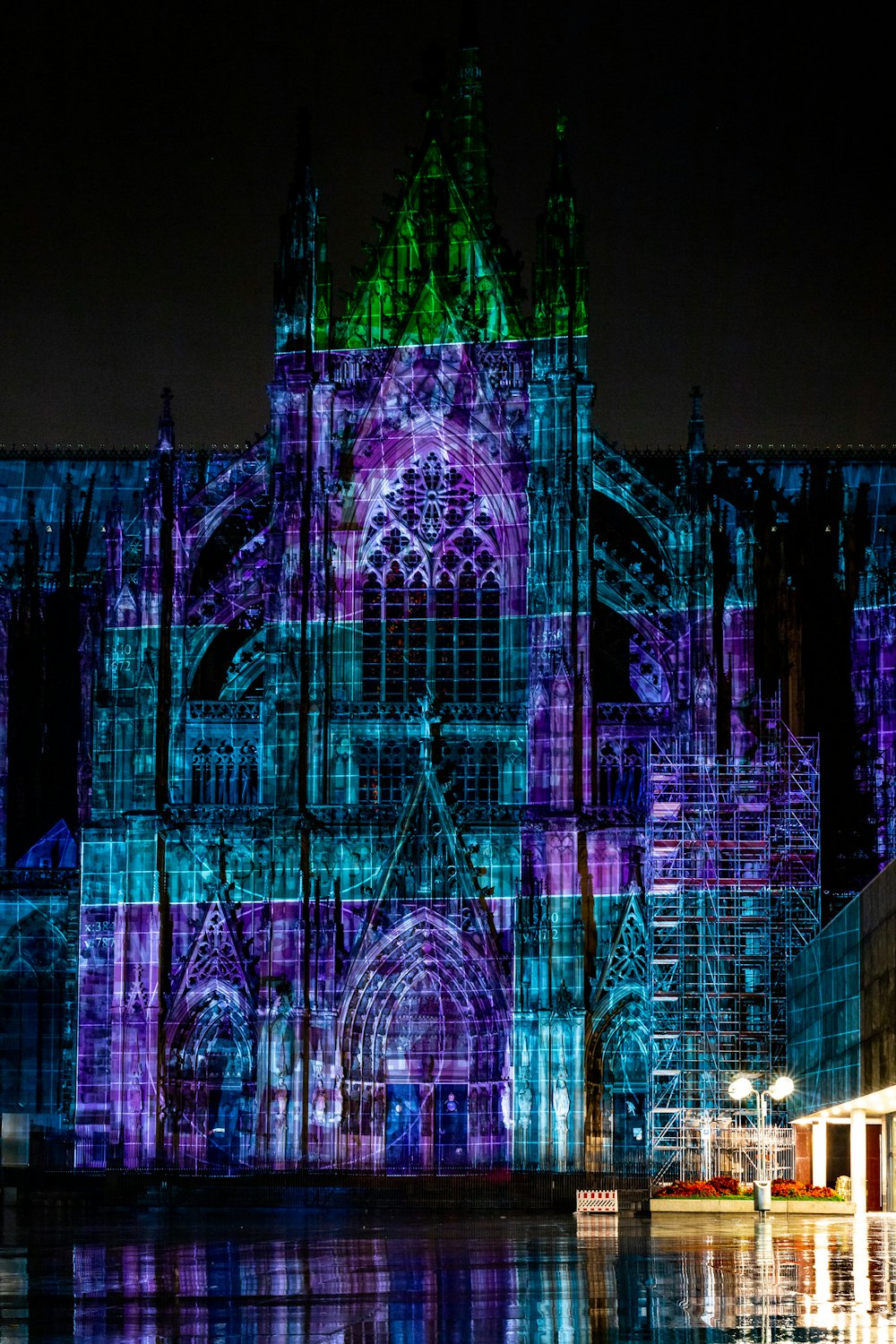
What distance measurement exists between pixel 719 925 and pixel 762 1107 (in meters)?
7.94

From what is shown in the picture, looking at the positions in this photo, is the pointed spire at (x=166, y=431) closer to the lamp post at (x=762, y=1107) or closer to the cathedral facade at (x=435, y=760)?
the cathedral facade at (x=435, y=760)

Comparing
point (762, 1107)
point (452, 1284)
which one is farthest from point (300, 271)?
point (452, 1284)

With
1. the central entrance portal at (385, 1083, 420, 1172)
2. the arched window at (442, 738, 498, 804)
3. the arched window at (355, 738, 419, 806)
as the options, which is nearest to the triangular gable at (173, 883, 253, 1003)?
the central entrance portal at (385, 1083, 420, 1172)

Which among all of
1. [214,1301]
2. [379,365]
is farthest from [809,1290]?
[379,365]

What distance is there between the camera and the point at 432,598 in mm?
63594

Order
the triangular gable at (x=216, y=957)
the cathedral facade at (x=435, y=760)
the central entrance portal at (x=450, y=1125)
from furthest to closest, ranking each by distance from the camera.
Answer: the central entrance portal at (x=450, y=1125) → the triangular gable at (x=216, y=957) → the cathedral facade at (x=435, y=760)

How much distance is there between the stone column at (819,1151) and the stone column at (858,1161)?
14.2 feet

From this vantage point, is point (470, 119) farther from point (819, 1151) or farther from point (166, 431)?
point (819, 1151)

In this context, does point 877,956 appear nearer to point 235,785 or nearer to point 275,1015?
point 275,1015

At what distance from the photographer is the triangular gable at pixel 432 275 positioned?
65250 millimetres

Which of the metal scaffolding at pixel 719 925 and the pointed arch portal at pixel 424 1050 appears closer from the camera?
the metal scaffolding at pixel 719 925

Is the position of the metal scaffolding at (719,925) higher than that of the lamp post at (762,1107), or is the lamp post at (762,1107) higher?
the metal scaffolding at (719,925)

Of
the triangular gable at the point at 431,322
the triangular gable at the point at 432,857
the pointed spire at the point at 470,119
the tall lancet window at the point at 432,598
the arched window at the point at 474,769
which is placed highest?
the pointed spire at the point at 470,119

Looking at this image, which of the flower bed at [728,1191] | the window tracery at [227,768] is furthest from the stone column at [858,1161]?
the window tracery at [227,768]
